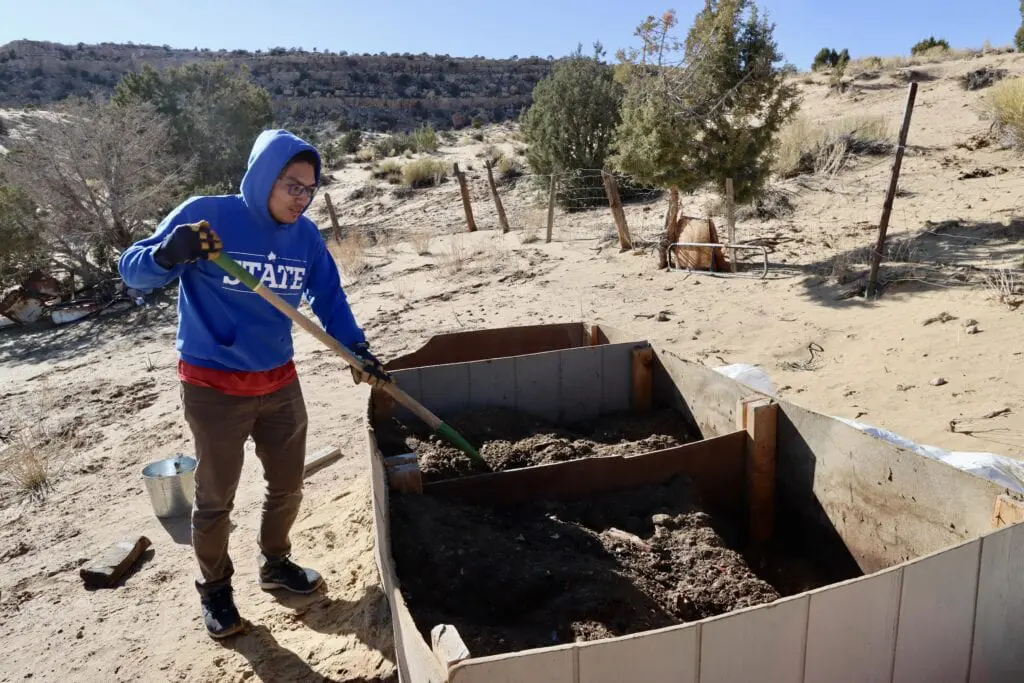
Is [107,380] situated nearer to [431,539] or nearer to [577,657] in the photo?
[431,539]

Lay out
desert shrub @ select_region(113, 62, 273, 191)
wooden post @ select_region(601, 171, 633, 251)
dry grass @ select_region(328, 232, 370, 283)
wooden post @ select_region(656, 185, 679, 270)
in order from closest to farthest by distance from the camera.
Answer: wooden post @ select_region(656, 185, 679, 270), wooden post @ select_region(601, 171, 633, 251), dry grass @ select_region(328, 232, 370, 283), desert shrub @ select_region(113, 62, 273, 191)

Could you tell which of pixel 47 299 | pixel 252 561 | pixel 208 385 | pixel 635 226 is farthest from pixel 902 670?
pixel 47 299

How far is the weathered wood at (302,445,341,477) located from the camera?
4.58 metres

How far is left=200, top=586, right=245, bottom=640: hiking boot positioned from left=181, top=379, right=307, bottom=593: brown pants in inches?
1.6

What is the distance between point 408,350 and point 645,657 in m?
5.93

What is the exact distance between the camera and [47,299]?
13.1 meters

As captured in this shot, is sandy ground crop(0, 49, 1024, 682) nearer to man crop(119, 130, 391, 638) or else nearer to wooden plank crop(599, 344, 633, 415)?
man crop(119, 130, 391, 638)

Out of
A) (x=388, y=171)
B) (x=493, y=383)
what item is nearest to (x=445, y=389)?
(x=493, y=383)

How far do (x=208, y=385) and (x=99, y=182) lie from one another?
46.0ft

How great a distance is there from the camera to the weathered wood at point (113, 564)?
349cm

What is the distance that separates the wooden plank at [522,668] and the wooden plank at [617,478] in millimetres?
1344

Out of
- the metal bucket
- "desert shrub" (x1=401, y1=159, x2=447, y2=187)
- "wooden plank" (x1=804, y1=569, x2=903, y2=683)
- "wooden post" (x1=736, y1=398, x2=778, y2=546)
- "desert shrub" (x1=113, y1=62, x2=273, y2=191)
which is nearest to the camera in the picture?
"wooden plank" (x1=804, y1=569, x2=903, y2=683)

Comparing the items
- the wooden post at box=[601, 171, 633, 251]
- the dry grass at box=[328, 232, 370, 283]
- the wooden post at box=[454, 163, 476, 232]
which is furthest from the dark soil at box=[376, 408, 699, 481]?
the wooden post at box=[454, 163, 476, 232]

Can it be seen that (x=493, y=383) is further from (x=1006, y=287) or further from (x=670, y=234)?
(x=670, y=234)
